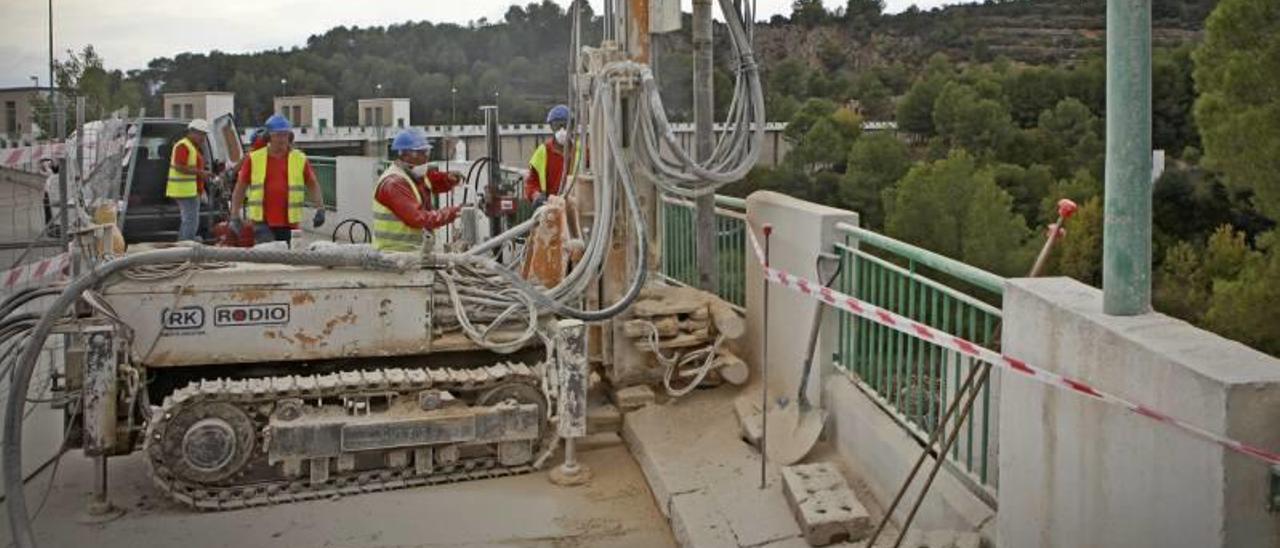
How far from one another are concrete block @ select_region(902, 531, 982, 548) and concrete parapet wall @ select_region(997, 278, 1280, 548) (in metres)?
0.21

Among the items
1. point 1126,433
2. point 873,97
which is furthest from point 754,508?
point 873,97

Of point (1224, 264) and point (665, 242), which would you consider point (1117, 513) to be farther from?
point (1224, 264)

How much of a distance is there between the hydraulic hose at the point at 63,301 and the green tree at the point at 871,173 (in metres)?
67.5

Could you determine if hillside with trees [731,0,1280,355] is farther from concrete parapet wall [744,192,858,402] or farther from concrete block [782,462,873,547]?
concrete block [782,462,873,547]

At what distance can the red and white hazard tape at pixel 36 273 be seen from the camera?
8047 mm

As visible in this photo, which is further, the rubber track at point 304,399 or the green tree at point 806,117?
the green tree at point 806,117

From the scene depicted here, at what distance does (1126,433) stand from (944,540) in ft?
4.56

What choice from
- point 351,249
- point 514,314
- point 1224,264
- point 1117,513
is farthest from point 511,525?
point 1224,264

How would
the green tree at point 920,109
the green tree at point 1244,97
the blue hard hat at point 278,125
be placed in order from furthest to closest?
1. the green tree at point 920,109
2. the green tree at point 1244,97
3. the blue hard hat at point 278,125

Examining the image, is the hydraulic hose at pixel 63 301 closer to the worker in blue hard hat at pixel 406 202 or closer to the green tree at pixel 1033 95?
the worker in blue hard hat at pixel 406 202

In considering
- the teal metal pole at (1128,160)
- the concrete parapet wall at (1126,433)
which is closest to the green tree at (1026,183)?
the concrete parapet wall at (1126,433)

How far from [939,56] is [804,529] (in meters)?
116

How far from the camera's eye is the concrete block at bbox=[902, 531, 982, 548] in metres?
4.98

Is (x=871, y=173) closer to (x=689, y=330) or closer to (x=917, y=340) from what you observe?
(x=689, y=330)
